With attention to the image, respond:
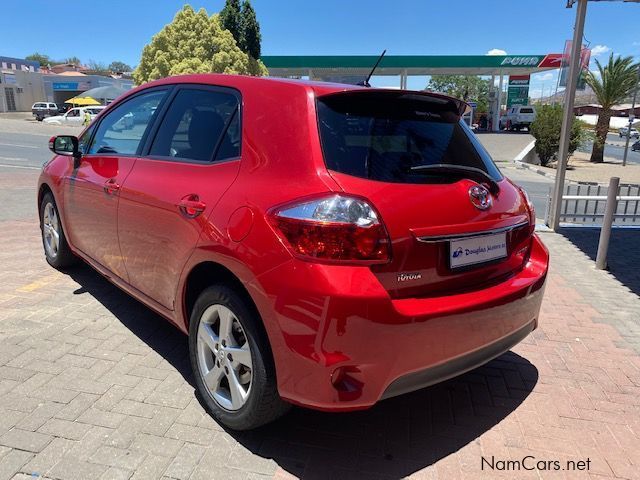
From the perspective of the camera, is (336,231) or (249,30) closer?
(336,231)

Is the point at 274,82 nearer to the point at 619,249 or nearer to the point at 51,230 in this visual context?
the point at 51,230

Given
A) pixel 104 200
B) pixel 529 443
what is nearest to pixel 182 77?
pixel 104 200

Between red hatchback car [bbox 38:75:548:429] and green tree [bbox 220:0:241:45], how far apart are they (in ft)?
105

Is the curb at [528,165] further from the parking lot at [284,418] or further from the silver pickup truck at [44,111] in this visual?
the silver pickup truck at [44,111]

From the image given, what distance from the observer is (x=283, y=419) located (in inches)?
110

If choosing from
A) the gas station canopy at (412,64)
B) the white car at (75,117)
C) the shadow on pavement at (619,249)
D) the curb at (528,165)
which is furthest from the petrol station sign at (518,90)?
the shadow on pavement at (619,249)

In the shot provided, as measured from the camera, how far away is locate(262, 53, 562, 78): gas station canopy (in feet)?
124

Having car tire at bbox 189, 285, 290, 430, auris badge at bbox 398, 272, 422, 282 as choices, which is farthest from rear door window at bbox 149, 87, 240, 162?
auris badge at bbox 398, 272, 422, 282

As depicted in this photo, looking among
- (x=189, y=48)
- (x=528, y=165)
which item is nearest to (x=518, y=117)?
(x=528, y=165)

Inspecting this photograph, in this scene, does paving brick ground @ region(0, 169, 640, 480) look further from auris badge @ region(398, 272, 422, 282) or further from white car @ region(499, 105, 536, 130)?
white car @ region(499, 105, 536, 130)

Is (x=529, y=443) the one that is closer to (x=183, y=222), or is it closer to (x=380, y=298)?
(x=380, y=298)

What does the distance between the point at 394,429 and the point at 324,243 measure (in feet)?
4.14

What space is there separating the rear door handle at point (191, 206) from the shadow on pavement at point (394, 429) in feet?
3.73

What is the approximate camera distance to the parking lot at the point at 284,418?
2426 millimetres
